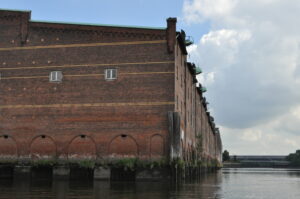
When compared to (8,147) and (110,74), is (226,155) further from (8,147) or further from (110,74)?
(8,147)

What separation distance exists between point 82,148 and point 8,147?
6872 mm

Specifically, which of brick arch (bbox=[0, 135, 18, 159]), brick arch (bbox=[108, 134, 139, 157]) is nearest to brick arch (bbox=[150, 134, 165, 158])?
brick arch (bbox=[108, 134, 139, 157])

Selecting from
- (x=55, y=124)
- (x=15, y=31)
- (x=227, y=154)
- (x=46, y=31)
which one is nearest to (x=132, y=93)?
(x=55, y=124)

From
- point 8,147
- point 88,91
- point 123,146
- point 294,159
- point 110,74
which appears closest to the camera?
point 123,146

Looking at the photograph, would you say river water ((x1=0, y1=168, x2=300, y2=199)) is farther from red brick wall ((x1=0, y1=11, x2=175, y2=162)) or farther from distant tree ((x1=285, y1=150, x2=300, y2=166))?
distant tree ((x1=285, y1=150, x2=300, y2=166))

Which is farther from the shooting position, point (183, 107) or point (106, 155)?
point (183, 107)

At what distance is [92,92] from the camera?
3591cm

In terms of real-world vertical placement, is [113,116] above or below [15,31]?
below

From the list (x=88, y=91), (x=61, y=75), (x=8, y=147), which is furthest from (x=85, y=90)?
(x=8, y=147)

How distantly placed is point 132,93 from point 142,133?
3.39 metres

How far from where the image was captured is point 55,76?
37.1m

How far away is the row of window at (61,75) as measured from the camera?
35750mm

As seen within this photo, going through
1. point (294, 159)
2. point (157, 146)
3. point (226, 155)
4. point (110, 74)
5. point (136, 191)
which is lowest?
point (136, 191)

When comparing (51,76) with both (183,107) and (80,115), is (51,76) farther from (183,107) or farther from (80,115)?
(183,107)
